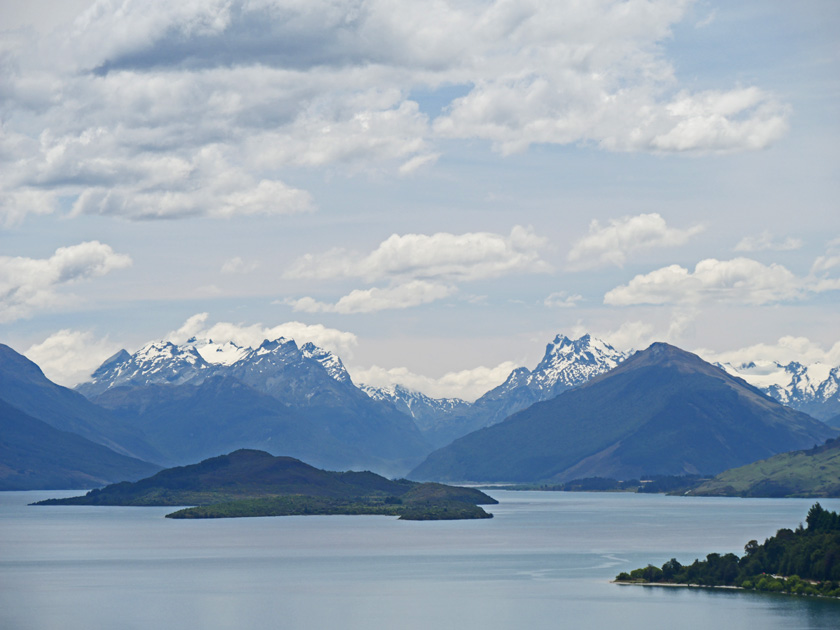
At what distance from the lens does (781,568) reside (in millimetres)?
172375

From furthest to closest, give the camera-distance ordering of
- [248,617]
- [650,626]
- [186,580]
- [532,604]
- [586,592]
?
1. [186,580]
2. [586,592]
3. [532,604]
4. [248,617]
5. [650,626]

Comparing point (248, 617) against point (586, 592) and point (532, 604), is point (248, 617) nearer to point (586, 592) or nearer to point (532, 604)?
point (532, 604)

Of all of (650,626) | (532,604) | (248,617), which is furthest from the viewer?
(532,604)

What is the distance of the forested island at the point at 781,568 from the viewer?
164625 millimetres

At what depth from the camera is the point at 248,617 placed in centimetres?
15512

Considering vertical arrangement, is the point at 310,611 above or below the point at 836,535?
below

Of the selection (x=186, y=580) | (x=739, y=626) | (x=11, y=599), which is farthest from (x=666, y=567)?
(x=11, y=599)

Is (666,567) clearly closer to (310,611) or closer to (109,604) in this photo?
(310,611)

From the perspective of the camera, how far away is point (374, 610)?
525 feet

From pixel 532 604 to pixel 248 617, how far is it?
36.7 metres

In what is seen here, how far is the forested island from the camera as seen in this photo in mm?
164625

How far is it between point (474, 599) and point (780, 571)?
41572 mm

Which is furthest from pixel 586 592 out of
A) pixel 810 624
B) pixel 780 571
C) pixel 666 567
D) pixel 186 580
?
pixel 186 580

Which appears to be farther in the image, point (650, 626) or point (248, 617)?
point (248, 617)
